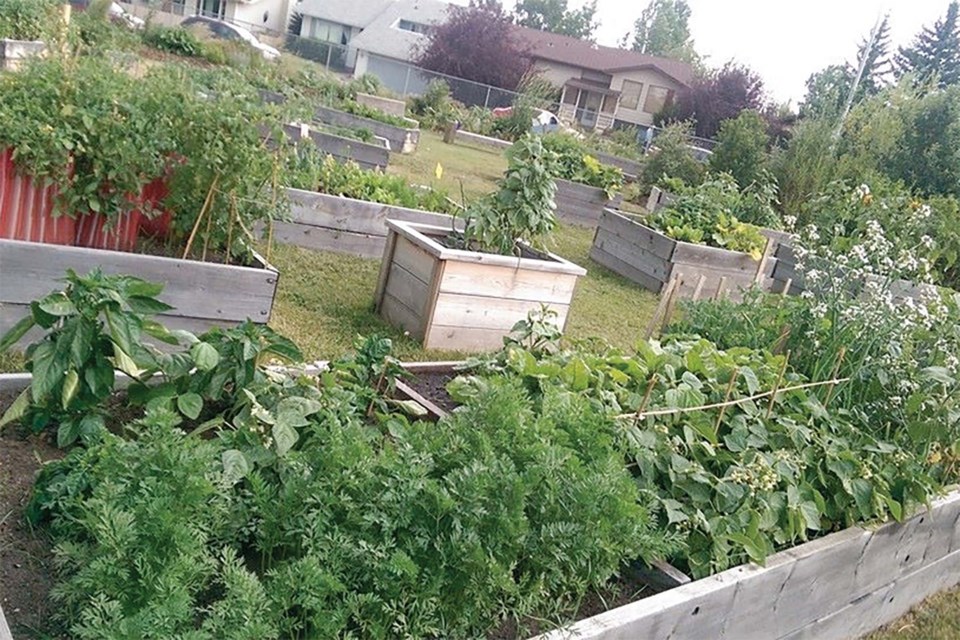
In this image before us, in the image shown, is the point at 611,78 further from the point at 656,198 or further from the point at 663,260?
the point at 663,260

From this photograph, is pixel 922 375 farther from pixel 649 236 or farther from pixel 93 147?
pixel 649 236

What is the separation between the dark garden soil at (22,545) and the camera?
6.84 ft

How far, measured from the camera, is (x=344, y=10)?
184ft

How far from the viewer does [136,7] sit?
36406 mm

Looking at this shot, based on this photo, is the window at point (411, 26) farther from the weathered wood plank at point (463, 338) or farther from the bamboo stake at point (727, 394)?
the bamboo stake at point (727, 394)

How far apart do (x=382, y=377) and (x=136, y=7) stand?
37944mm

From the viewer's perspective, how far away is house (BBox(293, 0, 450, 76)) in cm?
4947

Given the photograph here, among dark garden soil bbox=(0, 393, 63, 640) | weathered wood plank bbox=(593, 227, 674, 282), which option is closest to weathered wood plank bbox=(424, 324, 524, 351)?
dark garden soil bbox=(0, 393, 63, 640)

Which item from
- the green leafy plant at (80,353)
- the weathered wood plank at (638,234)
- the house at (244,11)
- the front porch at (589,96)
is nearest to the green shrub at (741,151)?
the weathered wood plank at (638,234)

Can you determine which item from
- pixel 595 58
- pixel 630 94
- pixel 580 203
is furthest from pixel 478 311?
pixel 595 58

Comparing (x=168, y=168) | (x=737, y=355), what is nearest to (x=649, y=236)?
(x=737, y=355)

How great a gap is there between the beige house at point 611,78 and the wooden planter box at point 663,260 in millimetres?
41393

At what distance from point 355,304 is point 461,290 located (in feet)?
3.08

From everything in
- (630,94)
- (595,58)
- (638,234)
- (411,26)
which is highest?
(595,58)
